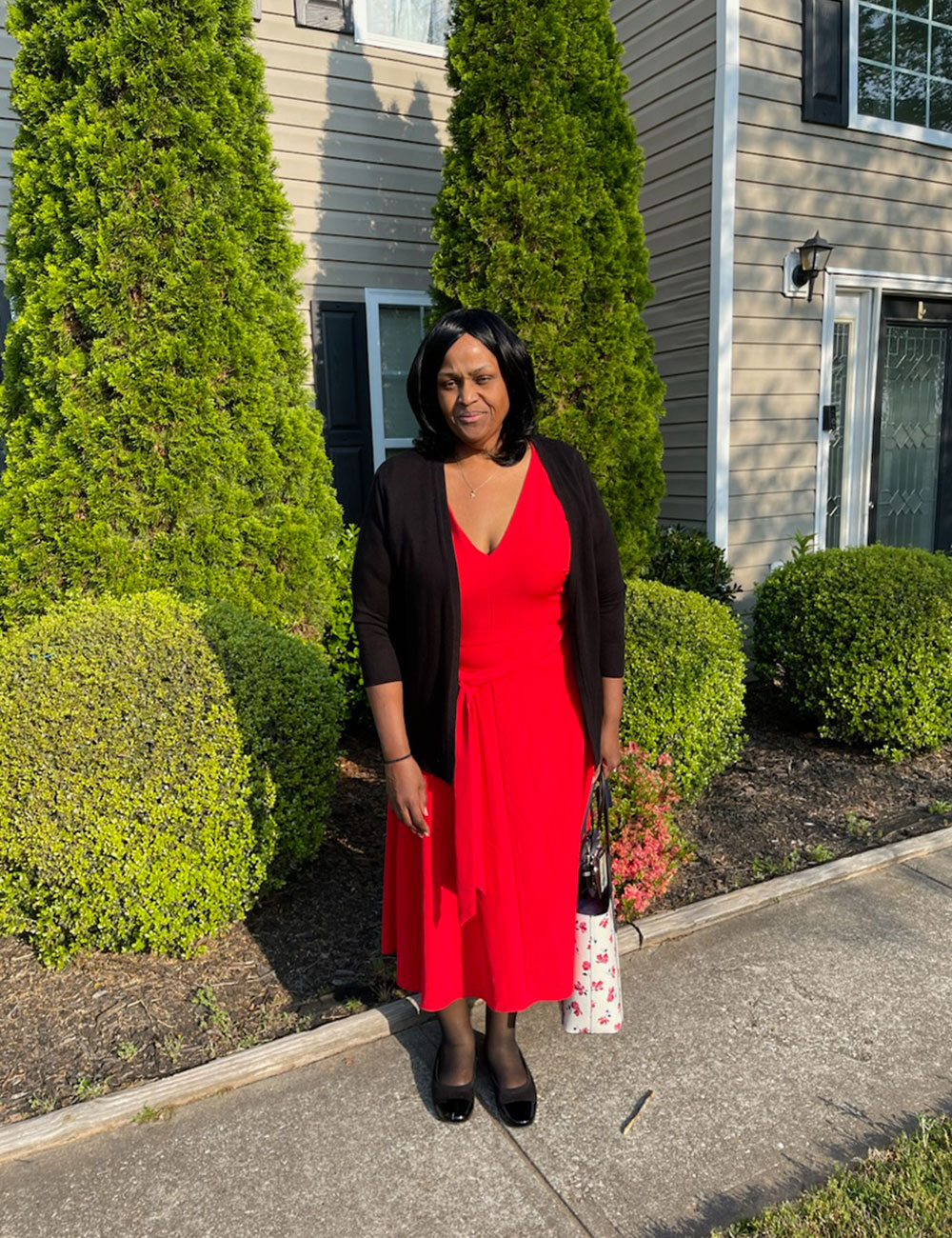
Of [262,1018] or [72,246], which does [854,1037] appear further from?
[72,246]

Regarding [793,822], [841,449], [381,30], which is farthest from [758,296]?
[793,822]

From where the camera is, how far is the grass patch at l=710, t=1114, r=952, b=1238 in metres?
1.85

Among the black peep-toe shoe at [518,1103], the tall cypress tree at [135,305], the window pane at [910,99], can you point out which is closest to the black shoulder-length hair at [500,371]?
the black peep-toe shoe at [518,1103]

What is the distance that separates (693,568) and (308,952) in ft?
12.1

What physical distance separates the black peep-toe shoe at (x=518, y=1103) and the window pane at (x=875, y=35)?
7.03 m

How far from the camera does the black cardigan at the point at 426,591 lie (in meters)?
2.06

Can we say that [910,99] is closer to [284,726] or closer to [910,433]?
[910,433]

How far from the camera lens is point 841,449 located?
22.0ft

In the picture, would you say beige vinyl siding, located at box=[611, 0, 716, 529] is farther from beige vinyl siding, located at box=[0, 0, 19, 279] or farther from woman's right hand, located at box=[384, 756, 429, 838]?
woman's right hand, located at box=[384, 756, 429, 838]

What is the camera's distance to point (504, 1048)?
2354 mm

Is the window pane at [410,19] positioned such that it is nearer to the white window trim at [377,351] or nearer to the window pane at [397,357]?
the white window trim at [377,351]

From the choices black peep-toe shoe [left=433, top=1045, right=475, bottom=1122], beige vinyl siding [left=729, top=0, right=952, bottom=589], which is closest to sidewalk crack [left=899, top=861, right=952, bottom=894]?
black peep-toe shoe [left=433, top=1045, right=475, bottom=1122]

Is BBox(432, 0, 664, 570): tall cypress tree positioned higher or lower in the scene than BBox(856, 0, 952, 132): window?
lower

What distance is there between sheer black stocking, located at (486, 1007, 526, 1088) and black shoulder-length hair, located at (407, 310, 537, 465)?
1496 mm
